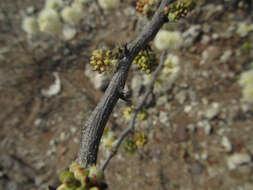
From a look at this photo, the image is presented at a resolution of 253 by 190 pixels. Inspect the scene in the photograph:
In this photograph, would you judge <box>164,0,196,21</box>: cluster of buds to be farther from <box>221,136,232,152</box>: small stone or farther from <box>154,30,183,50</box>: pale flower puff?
<box>221,136,232,152</box>: small stone

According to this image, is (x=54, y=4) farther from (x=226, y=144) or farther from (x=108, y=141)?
(x=226, y=144)

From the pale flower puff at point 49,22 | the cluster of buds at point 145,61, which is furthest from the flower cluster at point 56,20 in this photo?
the cluster of buds at point 145,61

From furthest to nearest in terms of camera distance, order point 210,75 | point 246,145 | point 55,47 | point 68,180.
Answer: point 55,47 < point 210,75 < point 246,145 < point 68,180

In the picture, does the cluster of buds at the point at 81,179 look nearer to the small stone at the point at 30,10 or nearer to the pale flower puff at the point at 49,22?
the pale flower puff at the point at 49,22

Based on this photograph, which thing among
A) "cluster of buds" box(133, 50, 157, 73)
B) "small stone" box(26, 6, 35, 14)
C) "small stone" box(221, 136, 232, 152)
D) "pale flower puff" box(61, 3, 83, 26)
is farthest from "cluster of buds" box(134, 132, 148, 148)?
"small stone" box(26, 6, 35, 14)

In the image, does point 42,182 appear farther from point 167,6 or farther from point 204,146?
point 167,6

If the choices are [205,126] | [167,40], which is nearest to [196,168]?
[205,126]

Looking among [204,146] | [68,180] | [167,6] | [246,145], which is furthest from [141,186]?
[167,6]
